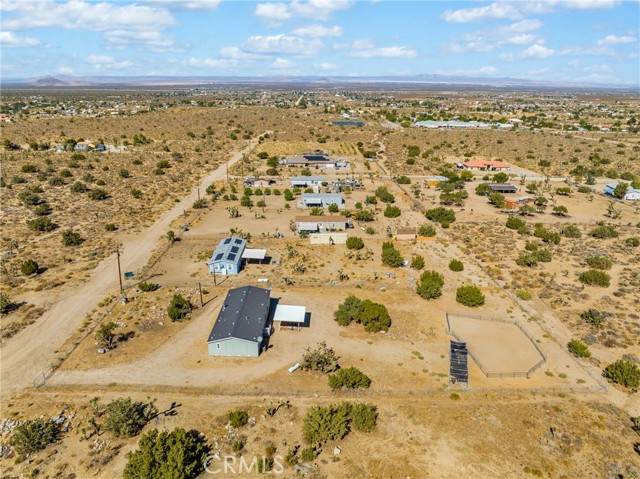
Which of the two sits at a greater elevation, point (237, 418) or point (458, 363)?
point (458, 363)

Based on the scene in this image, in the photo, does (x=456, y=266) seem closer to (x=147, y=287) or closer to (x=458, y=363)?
(x=458, y=363)

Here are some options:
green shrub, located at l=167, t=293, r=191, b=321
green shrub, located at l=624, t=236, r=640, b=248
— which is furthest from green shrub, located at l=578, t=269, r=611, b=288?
green shrub, located at l=167, t=293, r=191, b=321

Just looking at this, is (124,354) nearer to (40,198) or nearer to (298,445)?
(298,445)

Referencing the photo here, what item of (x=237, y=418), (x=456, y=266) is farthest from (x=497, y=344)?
(x=237, y=418)

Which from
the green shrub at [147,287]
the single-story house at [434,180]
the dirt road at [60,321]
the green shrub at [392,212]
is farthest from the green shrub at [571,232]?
the dirt road at [60,321]

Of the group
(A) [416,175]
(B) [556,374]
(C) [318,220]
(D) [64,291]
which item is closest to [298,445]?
(B) [556,374]
